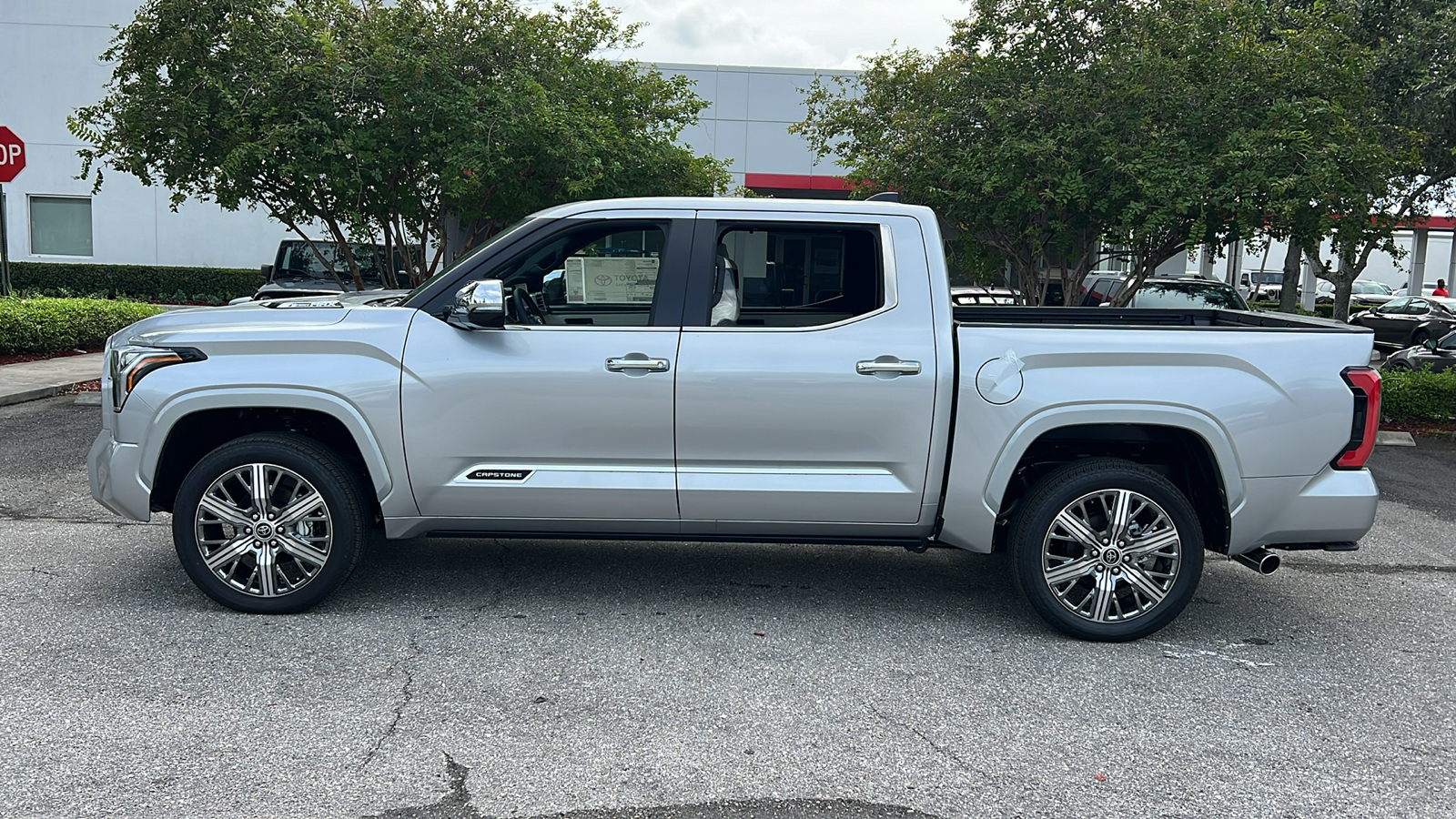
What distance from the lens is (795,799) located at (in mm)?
3389

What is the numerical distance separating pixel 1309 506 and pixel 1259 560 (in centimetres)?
31

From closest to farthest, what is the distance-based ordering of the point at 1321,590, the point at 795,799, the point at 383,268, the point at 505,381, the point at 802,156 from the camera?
the point at 795,799 < the point at 505,381 < the point at 1321,590 < the point at 383,268 < the point at 802,156

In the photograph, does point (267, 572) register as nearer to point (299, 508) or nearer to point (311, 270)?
point (299, 508)

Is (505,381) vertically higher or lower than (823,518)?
higher

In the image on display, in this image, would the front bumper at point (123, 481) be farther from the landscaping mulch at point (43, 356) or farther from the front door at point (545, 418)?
the landscaping mulch at point (43, 356)

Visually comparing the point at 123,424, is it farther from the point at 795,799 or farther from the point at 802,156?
the point at 802,156

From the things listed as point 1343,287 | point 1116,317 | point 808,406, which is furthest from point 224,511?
point 1343,287

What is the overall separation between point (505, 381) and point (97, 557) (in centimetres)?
283

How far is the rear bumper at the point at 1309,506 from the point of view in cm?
466

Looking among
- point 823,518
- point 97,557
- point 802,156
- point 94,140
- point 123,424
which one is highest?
point 802,156

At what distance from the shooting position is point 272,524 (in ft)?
15.8

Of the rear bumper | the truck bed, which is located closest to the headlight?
the truck bed

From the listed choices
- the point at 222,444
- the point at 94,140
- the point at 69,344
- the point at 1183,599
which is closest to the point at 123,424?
the point at 222,444

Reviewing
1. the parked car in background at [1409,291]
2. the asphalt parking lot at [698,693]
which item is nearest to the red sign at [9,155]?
the asphalt parking lot at [698,693]
